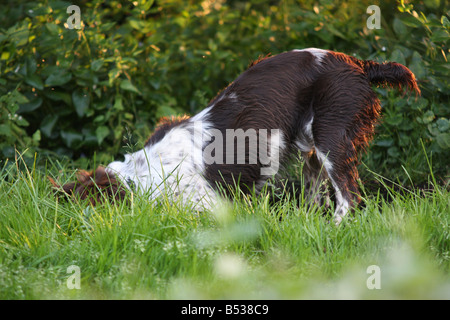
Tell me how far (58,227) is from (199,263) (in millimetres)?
948

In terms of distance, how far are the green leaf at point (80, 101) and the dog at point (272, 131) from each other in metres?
1.34

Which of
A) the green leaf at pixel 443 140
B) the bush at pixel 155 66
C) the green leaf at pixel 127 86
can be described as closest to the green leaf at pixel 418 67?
the bush at pixel 155 66

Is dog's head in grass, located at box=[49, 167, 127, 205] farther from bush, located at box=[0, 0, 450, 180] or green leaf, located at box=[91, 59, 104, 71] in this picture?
green leaf, located at box=[91, 59, 104, 71]

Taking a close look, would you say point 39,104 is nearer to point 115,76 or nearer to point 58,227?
point 115,76

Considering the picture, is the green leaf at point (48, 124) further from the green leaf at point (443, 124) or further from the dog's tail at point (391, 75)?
the green leaf at point (443, 124)

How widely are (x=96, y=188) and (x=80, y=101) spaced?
1.69 metres

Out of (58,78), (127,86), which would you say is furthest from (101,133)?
(58,78)

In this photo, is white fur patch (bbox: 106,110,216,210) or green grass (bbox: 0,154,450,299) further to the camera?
white fur patch (bbox: 106,110,216,210)

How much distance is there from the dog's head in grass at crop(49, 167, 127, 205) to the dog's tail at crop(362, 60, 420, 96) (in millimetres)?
1894

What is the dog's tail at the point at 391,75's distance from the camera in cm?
379

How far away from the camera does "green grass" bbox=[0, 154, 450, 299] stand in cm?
252

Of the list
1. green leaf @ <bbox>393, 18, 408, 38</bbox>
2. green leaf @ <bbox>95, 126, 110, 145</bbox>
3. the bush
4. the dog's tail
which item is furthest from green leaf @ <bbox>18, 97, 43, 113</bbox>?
green leaf @ <bbox>393, 18, 408, 38</bbox>

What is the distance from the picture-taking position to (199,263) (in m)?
2.70
